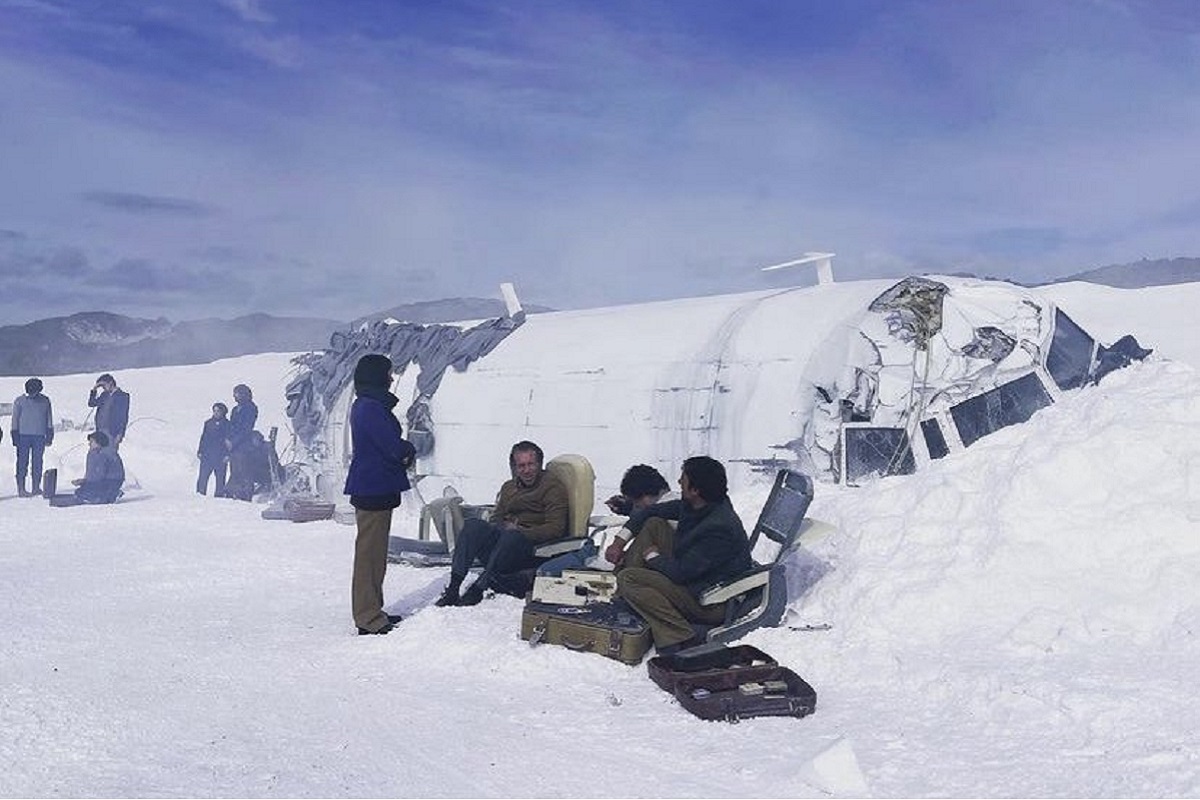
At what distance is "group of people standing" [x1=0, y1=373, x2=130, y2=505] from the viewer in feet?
58.1

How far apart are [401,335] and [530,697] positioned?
11.2 meters

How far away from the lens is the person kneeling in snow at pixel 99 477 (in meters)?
17.6

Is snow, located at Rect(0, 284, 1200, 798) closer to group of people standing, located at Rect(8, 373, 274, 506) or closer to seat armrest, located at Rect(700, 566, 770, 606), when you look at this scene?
seat armrest, located at Rect(700, 566, 770, 606)

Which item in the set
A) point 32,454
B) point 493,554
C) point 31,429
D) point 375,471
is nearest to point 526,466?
point 493,554

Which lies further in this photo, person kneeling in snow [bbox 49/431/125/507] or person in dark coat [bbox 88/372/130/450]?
person in dark coat [bbox 88/372/130/450]

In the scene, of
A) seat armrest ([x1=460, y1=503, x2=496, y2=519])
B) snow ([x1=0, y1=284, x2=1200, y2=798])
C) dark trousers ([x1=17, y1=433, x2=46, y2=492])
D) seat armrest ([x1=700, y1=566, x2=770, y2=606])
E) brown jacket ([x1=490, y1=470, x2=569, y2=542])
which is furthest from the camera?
dark trousers ([x1=17, y1=433, x2=46, y2=492])

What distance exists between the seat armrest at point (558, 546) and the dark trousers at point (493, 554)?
0.26 feet

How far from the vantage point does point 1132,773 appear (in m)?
5.07

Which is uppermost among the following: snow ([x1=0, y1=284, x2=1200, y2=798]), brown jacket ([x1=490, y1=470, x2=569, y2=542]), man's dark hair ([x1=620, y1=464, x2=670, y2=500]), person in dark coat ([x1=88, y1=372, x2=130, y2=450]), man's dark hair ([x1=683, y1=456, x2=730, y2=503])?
person in dark coat ([x1=88, y1=372, x2=130, y2=450])

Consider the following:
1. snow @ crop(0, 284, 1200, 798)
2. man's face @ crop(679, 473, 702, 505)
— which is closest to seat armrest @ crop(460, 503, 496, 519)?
snow @ crop(0, 284, 1200, 798)

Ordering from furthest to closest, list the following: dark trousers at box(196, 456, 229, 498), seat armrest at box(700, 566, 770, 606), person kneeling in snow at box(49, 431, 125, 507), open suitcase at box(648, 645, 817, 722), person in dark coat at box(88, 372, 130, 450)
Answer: dark trousers at box(196, 456, 229, 498)
person in dark coat at box(88, 372, 130, 450)
person kneeling in snow at box(49, 431, 125, 507)
seat armrest at box(700, 566, 770, 606)
open suitcase at box(648, 645, 817, 722)

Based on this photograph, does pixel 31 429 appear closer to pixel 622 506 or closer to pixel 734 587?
pixel 622 506

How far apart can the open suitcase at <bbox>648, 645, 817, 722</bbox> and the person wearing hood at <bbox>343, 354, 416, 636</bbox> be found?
2421mm

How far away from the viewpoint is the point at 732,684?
20.8 ft
